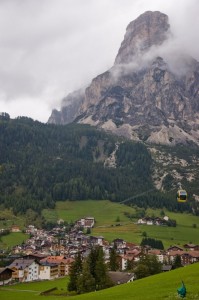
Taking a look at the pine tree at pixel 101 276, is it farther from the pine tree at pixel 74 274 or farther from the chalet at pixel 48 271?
the chalet at pixel 48 271

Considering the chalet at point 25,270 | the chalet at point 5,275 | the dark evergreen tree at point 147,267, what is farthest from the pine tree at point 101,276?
the chalet at point 25,270

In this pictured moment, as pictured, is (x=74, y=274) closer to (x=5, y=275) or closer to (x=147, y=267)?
(x=147, y=267)

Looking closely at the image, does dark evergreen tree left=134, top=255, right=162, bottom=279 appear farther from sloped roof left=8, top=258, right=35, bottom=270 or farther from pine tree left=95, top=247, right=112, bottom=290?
sloped roof left=8, top=258, right=35, bottom=270

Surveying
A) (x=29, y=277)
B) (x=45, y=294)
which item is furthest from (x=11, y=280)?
(x=45, y=294)

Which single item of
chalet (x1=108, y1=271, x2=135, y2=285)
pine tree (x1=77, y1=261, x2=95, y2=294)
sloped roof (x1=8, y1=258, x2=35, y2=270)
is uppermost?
pine tree (x1=77, y1=261, x2=95, y2=294)

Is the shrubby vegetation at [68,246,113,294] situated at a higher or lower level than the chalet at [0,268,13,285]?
higher

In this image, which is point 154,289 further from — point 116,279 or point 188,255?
point 188,255

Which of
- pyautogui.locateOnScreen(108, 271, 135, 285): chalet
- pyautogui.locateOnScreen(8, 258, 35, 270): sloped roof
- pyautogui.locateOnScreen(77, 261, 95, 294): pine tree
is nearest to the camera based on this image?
pyautogui.locateOnScreen(77, 261, 95, 294): pine tree

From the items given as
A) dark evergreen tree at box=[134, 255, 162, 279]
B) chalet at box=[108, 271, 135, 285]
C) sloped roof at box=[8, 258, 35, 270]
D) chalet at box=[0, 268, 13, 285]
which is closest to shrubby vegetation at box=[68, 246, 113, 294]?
chalet at box=[108, 271, 135, 285]
